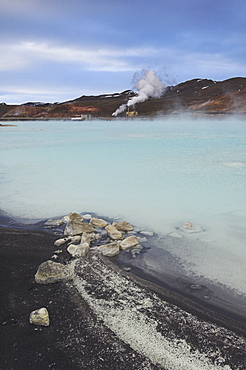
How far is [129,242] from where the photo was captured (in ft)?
13.0

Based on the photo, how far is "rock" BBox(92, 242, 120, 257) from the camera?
12.0ft

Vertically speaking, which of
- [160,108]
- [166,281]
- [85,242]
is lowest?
[166,281]

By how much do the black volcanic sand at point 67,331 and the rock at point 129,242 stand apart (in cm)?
59

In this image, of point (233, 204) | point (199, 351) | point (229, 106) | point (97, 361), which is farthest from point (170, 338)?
point (229, 106)

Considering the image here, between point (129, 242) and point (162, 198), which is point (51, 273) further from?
point (162, 198)

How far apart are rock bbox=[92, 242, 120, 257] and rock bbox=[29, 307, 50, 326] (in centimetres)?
132

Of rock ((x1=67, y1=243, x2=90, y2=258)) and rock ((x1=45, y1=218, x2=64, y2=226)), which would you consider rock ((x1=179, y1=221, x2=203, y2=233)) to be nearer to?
rock ((x1=67, y1=243, x2=90, y2=258))

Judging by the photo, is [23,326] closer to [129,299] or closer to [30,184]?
[129,299]

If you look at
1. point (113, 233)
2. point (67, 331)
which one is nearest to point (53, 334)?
point (67, 331)

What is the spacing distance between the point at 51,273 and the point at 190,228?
2278 mm

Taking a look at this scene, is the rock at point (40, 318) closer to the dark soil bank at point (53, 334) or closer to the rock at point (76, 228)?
the dark soil bank at point (53, 334)

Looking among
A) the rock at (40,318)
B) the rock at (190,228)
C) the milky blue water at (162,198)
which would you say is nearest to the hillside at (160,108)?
the milky blue water at (162,198)

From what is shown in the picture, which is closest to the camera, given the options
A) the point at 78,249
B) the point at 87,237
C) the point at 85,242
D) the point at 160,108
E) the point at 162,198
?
the point at 78,249

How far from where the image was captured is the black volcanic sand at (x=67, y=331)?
204cm
